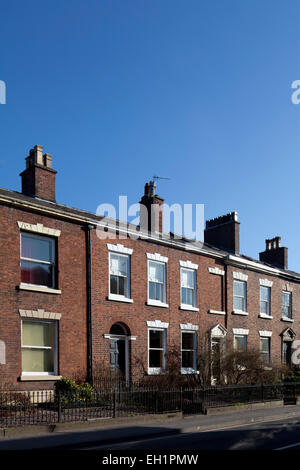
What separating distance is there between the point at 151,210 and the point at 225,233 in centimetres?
742

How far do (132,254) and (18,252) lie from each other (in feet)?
18.2

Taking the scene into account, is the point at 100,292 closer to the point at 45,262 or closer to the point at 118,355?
the point at 45,262

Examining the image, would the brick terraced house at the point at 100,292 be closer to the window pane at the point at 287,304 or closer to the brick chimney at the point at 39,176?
the brick chimney at the point at 39,176

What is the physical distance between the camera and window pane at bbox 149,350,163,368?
72.6 ft

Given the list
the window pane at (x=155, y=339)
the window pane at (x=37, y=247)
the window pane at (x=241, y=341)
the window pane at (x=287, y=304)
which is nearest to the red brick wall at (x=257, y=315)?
the window pane at (x=241, y=341)

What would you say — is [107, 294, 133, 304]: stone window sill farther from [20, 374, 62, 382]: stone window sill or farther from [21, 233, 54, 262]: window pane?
[20, 374, 62, 382]: stone window sill

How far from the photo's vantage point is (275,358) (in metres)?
29.5

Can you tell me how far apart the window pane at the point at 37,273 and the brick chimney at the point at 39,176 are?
3.27 metres

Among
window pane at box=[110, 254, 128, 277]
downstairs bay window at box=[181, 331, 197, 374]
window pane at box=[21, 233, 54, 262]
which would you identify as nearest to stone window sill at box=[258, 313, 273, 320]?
downstairs bay window at box=[181, 331, 197, 374]

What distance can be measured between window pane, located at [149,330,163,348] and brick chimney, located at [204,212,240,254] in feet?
31.7

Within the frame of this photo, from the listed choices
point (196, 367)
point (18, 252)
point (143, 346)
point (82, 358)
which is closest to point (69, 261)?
point (18, 252)

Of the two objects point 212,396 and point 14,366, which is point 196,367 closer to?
point 212,396

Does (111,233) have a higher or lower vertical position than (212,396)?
higher

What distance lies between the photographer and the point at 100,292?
787 inches
